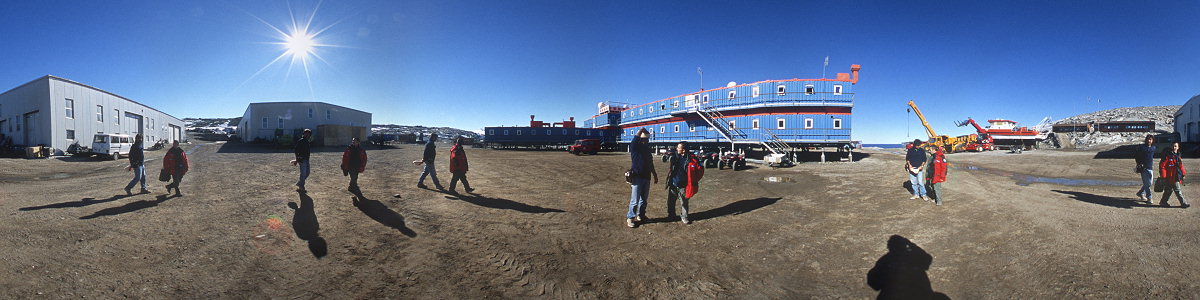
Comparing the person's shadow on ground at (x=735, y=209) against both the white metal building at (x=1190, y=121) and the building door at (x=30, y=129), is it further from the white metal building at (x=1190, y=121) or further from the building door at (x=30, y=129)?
the white metal building at (x=1190, y=121)

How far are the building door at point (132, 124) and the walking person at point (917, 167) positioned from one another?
1752 inches

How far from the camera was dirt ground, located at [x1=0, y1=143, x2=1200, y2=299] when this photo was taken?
3.80 m

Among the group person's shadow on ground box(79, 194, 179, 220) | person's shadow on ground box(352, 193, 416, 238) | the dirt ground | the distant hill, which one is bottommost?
the dirt ground

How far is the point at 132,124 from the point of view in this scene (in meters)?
27.2

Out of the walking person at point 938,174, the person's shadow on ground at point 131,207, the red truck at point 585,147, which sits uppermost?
the red truck at point 585,147

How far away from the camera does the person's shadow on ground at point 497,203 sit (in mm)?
7480

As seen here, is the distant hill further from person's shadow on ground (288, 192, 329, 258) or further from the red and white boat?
the red and white boat

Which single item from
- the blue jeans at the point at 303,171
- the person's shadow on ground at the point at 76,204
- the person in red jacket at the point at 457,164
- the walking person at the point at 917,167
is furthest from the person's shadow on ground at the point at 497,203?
the walking person at the point at 917,167

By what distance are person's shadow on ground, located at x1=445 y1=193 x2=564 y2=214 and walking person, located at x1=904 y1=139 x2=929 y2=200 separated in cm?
866

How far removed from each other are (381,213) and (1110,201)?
1565 centimetres

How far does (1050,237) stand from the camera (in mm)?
5293

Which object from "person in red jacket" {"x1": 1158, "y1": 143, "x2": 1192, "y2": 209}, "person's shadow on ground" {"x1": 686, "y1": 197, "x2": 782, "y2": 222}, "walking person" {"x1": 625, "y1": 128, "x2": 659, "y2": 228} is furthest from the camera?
"person in red jacket" {"x1": 1158, "y1": 143, "x2": 1192, "y2": 209}

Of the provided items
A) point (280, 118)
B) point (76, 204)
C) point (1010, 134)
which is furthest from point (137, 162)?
point (1010, 134)

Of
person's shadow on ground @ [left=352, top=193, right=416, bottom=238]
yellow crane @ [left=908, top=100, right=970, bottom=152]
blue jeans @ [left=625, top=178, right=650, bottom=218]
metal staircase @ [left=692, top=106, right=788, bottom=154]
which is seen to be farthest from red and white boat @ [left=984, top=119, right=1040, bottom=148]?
person's shadow on ground @ [left=352, top=193, right=416, bottom=238]
